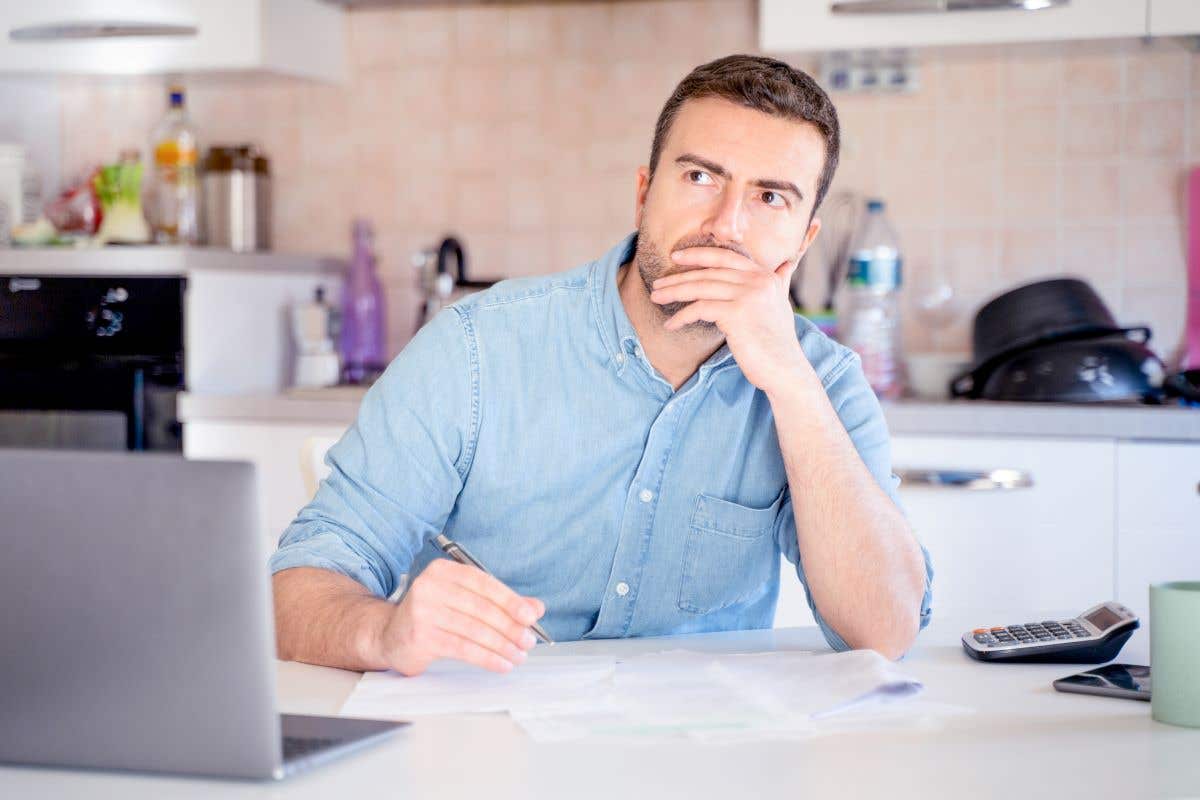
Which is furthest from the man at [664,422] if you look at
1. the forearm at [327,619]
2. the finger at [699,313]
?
the forearm at [327,619]

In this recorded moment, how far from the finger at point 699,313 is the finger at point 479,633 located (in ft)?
1.63

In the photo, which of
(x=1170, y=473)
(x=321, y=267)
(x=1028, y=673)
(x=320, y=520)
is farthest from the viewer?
(x=321, y=267)

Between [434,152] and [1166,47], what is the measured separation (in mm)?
1660

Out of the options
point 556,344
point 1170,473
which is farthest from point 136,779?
point 1170,473

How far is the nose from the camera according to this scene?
1528 mm

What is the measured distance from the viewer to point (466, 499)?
1555 millimetres

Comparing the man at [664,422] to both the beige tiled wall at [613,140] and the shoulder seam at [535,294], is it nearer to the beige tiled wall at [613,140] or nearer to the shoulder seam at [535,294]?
the shoulder seam at [535,294]

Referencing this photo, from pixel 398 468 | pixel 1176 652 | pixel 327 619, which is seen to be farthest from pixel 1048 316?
pixel 327 619

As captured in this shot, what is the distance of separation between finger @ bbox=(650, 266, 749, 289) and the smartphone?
0.54 m

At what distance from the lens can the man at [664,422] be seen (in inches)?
57.7

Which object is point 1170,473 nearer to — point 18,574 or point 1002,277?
point 1002,277

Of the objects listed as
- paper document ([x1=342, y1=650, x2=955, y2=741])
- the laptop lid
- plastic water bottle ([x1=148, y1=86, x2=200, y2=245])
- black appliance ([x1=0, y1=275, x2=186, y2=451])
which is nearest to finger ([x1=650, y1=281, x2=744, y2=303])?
paper document ([x1=342, y1=650, x2=955, y2=741])

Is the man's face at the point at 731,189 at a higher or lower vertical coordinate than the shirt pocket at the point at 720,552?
higher

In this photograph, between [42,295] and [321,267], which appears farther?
[321,267]
